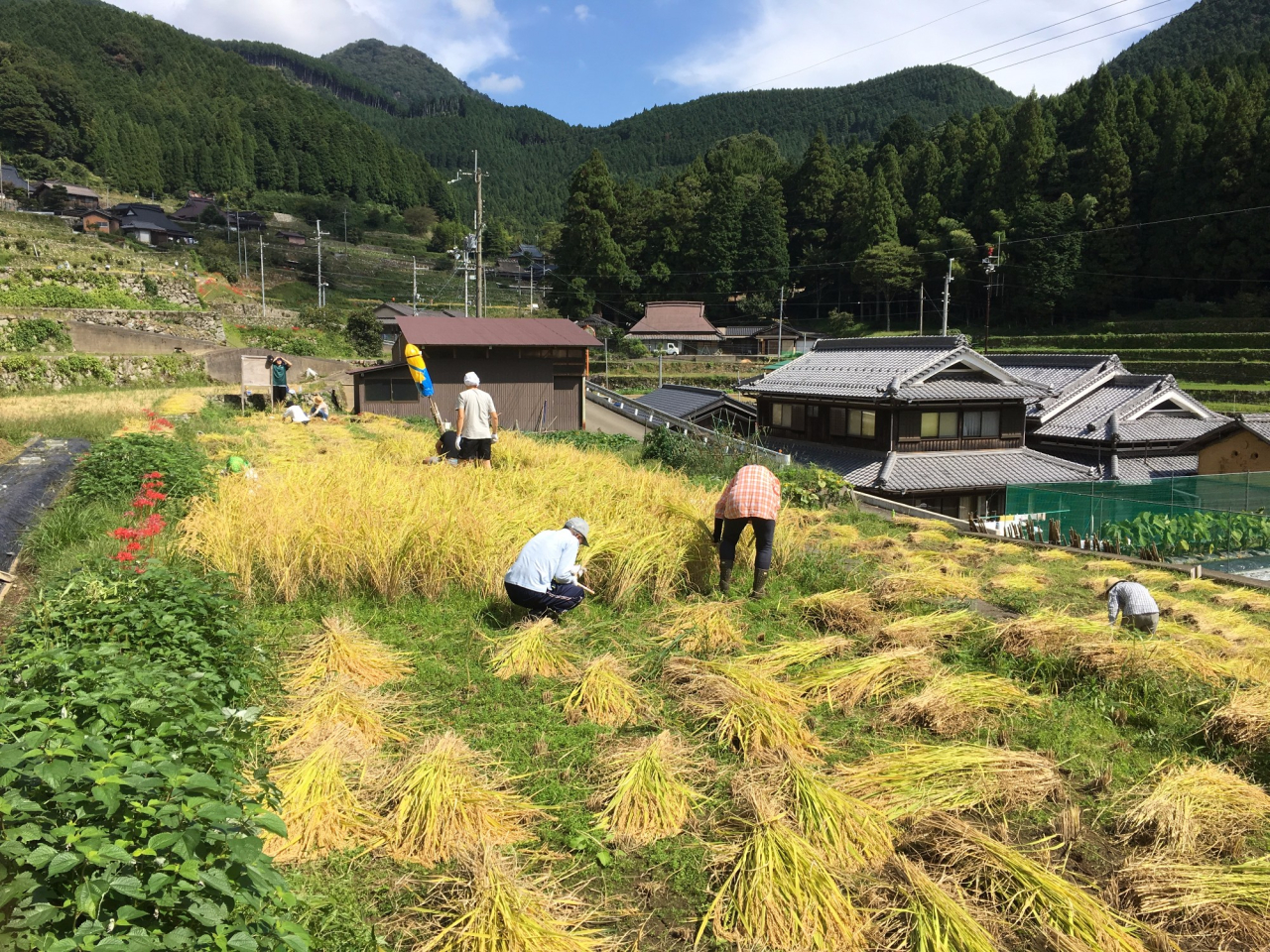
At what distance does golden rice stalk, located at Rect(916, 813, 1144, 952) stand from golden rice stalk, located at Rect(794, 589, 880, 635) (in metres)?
2.89

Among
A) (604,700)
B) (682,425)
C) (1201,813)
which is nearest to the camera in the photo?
(1201,813)

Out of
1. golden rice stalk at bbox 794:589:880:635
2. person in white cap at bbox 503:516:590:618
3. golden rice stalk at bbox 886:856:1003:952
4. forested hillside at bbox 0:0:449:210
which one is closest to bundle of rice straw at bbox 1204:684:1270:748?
golden rice stalk at bbox 794:589:880:635

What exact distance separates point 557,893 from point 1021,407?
24.3m

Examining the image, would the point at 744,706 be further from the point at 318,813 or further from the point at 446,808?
the point at 318,813

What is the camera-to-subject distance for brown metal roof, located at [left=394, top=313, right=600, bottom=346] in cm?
2323

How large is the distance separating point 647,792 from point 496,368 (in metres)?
21.4

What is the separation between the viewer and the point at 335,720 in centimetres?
419

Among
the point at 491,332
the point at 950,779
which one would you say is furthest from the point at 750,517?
the point at 491,332

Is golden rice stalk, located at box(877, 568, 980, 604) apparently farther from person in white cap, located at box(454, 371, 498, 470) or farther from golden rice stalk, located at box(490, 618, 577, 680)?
person in white cap, located at box(454, 371, 498, 470)

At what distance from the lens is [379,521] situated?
21.6 feet

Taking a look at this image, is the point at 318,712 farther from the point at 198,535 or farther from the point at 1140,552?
the point at 1140,552

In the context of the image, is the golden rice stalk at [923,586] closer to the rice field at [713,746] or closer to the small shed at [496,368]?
the rice field at [713,746]

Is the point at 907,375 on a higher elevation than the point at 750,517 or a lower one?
higher

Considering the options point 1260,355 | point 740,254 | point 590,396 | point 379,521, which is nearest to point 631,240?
point 740,254
